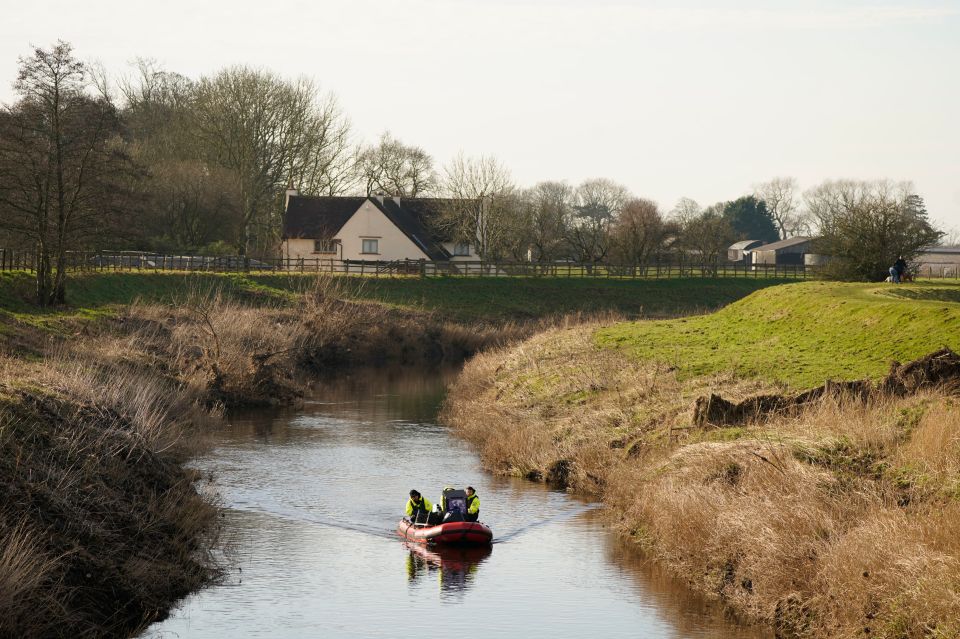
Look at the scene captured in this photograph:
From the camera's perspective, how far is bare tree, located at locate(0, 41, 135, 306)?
49312 mm

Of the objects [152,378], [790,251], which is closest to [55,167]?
[152,378]

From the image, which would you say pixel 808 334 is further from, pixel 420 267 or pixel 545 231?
pixel 545 231

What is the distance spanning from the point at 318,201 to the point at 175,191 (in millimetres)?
14072

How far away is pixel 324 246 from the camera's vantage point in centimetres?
8769

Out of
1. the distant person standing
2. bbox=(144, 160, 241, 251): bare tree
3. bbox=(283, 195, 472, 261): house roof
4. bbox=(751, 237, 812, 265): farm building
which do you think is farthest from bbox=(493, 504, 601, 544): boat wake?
bbox=(751, 237, 812, 265): farm building

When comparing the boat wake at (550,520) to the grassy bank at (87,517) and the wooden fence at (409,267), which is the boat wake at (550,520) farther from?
the wooden fence at (409,267)

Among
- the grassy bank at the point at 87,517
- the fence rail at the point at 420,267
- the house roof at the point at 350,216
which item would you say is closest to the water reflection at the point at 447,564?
the grassy bank at the point at 87,517

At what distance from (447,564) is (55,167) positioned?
35.2 metres

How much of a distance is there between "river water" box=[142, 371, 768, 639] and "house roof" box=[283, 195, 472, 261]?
179ft

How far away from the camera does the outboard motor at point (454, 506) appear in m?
23.6

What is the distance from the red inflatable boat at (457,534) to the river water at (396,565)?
10.4 inches

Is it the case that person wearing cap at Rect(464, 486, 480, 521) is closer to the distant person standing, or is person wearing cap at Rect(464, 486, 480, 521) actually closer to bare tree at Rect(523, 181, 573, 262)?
the distant person standing

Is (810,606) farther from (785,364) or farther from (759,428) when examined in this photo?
(785,364)

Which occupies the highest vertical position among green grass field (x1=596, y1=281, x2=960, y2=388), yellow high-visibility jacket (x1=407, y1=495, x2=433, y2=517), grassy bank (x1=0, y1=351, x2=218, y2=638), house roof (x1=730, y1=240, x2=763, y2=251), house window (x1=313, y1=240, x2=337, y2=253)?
house roof (x1=730, y1=240, x2=763, y2=251)
